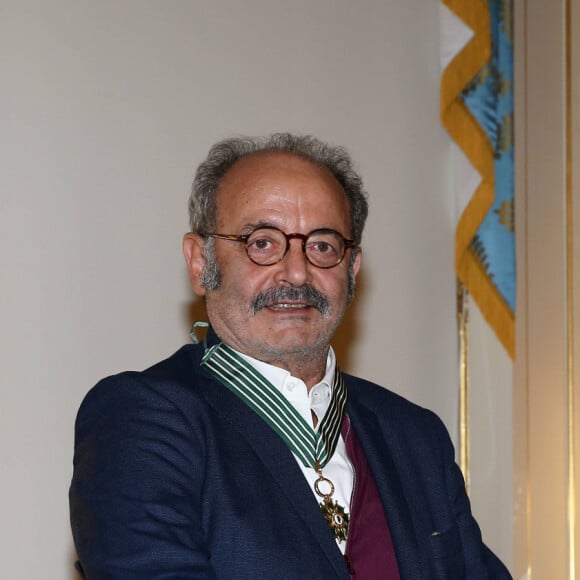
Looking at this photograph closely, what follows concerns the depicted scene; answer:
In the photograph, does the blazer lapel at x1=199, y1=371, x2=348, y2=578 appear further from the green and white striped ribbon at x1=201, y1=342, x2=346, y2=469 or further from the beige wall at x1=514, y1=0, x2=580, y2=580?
the beige wall at x1=514, y1=0, x2=580, y2=580

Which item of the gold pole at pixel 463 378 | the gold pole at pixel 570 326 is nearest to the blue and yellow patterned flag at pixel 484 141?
the gold pole at pixel 463 378

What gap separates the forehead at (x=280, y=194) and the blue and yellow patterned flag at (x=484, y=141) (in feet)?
5.10

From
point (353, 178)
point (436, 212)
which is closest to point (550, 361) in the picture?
point (436, 212)

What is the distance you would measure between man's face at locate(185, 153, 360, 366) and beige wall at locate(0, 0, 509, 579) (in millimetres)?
839

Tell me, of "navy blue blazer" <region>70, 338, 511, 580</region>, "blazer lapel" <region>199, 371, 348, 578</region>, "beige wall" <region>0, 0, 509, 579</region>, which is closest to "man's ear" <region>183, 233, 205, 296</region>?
"navy blue blazer" <region>70, 338, 511, 580</region>

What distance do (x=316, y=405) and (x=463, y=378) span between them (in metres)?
1.71

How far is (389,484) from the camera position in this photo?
8.10 feet

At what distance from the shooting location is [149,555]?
200 centimetres

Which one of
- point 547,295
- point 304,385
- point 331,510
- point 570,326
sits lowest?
point 331,510

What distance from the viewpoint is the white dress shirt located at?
2.40 m

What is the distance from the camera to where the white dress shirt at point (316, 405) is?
7.87 feet

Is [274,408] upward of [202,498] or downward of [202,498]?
upward

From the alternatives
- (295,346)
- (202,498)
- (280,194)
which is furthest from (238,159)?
(202,498)

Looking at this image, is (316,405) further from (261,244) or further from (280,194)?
(280,194)
